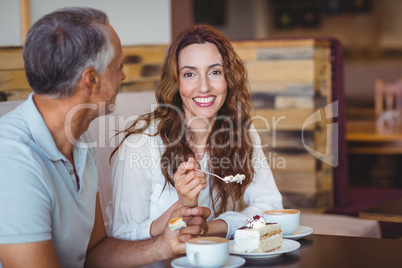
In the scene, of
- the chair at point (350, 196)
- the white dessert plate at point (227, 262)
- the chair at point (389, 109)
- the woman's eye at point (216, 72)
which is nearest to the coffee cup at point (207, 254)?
the white dessert plate at point (227, 262)

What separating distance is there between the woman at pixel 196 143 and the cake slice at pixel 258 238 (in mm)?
510

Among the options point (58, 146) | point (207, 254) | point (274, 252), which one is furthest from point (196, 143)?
point (207, 254)

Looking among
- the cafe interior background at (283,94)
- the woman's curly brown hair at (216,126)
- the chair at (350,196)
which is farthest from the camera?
the chair at (350,196)

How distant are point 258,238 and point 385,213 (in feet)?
2.40

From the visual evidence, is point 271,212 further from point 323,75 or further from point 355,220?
point 323,75

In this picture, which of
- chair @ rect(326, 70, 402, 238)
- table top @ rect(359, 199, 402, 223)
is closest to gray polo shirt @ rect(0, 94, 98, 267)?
table top @ rect(359, 199, 402, 223)

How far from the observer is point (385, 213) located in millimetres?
1892

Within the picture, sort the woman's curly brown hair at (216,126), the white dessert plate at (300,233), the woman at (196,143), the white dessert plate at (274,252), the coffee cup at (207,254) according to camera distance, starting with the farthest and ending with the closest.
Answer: the woman's curly brown hair at (216,126), the woman at (196,143), the white dessert plate at (300,233), the white dessert plate at (274,252), the coffee cup at (207,254)

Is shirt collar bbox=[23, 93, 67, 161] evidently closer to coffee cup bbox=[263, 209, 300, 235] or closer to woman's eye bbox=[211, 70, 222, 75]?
coffee cup bbox=[263, 209, 300, 235]

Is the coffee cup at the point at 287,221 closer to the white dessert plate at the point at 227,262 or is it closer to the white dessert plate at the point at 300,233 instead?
the white dessert plate at the point at 300,233

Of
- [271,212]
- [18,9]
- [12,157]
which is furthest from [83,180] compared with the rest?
[18,9]

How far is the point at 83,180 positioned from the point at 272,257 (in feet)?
1.93

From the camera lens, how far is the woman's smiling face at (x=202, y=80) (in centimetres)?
205

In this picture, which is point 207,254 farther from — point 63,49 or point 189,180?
point 63,49
